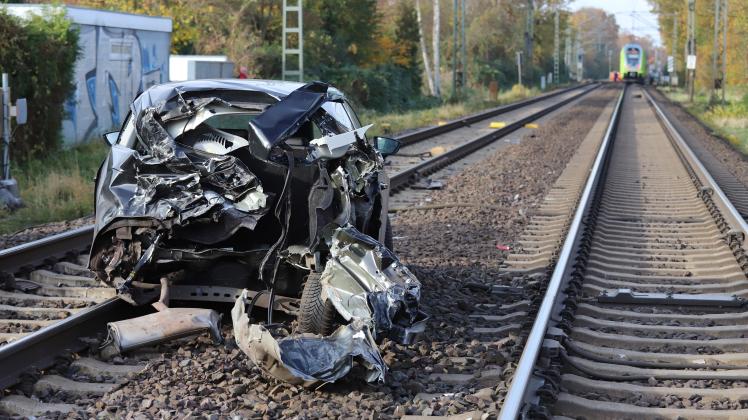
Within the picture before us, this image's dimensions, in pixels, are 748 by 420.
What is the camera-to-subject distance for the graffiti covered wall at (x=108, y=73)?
21.6m

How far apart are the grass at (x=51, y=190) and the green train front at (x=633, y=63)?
80.0 m

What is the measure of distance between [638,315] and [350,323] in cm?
248

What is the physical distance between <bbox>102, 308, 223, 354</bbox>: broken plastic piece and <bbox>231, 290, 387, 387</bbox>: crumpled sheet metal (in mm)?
567

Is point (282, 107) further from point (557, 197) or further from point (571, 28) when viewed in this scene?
point (571, 28)

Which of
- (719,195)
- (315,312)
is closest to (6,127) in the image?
(315,312)

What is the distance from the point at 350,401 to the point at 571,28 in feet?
495

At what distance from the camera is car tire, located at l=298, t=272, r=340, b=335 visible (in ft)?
21.0

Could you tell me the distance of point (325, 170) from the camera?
694 centimetres

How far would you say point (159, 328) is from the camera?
21.4ft

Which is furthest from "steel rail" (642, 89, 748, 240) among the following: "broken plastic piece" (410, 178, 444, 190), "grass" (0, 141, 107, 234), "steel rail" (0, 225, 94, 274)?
"grass" (0, 141, 107, 234)

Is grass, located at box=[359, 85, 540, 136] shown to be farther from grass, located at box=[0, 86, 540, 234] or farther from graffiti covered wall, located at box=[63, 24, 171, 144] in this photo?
grass, located at box=[0, 86, 540, 234]

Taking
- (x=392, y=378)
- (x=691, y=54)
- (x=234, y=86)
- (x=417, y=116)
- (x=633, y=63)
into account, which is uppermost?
(x=633, y=63)

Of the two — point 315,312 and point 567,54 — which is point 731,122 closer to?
point 315,312

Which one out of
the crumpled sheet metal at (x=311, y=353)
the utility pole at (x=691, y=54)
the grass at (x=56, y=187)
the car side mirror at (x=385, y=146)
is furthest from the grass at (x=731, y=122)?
the crumpled sheet metal at (x=311, y=353)
